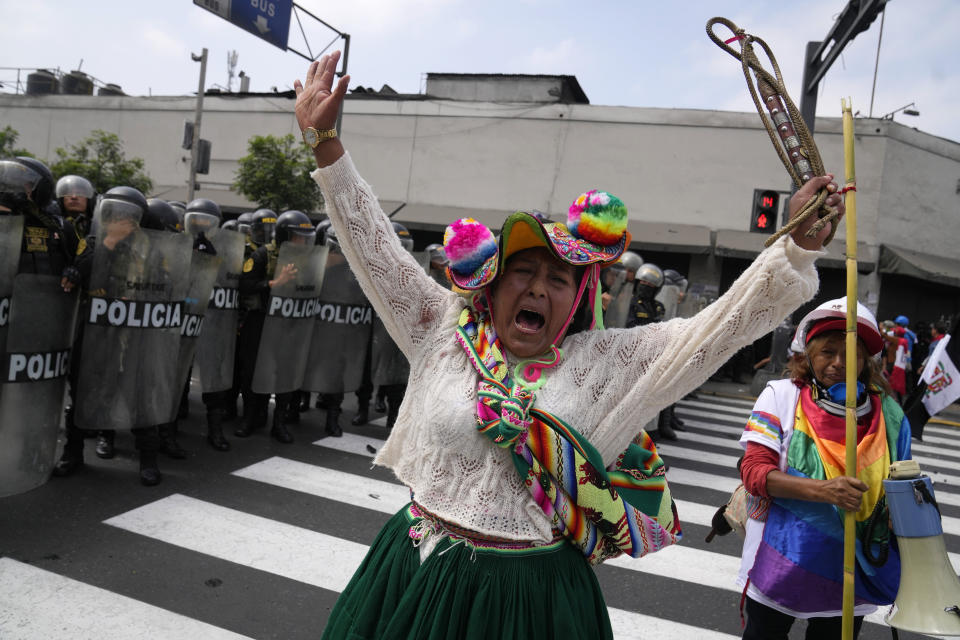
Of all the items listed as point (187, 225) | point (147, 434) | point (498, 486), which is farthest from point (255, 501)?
point (498, 486)

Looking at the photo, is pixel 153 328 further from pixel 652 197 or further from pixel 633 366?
pixel 652 197

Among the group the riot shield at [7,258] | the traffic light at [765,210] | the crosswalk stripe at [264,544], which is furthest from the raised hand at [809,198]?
the traffic light at [765,210]

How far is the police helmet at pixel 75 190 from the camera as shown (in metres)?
6.47

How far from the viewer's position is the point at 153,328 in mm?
5355

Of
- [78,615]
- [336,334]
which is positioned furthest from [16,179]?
[336,334]

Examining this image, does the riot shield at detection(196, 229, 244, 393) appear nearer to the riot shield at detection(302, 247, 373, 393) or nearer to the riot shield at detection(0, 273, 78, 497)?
the riot shield at detection(302, 247, 373, 393)

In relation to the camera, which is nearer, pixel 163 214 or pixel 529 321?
pixel 529 321

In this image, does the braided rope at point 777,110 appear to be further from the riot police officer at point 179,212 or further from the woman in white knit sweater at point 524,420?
the riot police officer at point 179,212

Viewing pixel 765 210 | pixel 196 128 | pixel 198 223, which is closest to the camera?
pixel 198 223

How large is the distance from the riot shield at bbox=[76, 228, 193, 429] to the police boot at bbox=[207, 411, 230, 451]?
45.8 inches

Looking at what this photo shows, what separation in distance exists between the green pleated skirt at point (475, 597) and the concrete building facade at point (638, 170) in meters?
16.5

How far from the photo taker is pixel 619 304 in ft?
28.0

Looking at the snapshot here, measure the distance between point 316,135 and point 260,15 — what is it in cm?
1172

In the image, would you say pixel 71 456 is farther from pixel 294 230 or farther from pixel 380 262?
pixel 380 262
